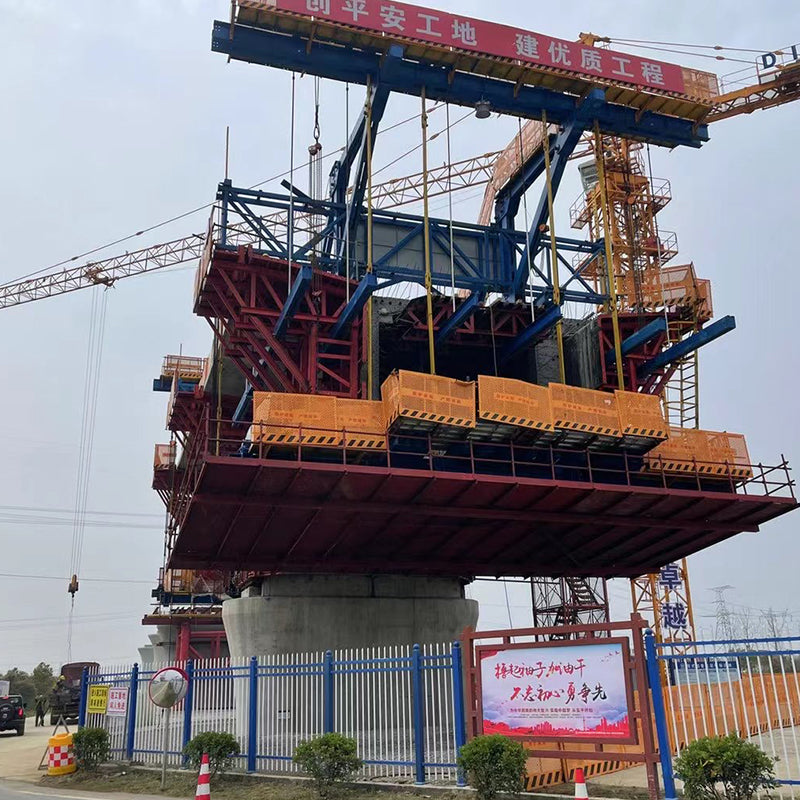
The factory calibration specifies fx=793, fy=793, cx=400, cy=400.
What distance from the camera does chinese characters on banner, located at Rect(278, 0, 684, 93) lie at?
25406 millimetres

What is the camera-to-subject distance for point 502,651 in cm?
1276

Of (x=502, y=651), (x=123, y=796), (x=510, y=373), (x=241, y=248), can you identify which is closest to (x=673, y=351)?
(x=510, y=373)

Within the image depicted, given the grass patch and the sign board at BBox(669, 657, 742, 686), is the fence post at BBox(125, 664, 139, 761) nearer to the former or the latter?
the grass patch

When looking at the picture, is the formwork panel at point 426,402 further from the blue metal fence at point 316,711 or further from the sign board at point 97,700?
the sign board at point 97,700

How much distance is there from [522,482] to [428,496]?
9.00ft

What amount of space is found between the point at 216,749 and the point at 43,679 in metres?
72.9

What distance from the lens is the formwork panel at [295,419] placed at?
21.3 m

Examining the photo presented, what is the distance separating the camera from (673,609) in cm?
5200

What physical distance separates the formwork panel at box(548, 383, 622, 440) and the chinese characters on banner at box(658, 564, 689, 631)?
103 feet

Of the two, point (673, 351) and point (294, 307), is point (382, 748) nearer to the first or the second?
point (294, 307)

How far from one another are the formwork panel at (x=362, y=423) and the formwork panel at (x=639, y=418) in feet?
24.1

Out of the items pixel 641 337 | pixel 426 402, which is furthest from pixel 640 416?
pixel 426 402

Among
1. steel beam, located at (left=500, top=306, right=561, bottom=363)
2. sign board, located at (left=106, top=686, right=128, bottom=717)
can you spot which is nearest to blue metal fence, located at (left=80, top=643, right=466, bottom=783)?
sign board, located at (left=106, top=686, right=128, bottom=717)

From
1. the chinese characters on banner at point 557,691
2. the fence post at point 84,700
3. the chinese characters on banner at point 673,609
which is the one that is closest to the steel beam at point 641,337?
the chinese characters on banner at point 557,691
